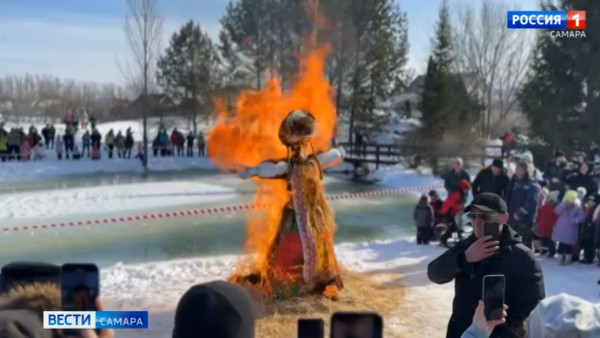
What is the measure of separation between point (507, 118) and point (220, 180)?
19.6 meters

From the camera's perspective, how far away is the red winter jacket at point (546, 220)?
874 cm

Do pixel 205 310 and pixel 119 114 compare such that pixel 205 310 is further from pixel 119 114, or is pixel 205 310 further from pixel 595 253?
pixel 119 114

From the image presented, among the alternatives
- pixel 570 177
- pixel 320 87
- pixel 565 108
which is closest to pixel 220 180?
pixel 565 108

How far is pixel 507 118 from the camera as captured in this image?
3422cm

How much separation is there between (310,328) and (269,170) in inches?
172

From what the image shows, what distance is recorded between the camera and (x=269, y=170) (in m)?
6.21

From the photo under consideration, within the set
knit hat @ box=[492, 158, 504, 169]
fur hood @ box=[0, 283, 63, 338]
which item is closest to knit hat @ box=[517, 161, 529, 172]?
knit hat @ box=[492, 158, 504, 169]

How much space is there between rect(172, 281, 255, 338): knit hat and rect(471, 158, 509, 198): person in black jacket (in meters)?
7.24

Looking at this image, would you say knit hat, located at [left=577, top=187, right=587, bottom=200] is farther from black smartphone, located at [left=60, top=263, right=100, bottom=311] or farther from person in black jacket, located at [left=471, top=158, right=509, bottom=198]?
black smartphone, located at [left=60, top=263, right=100, bottom=311]

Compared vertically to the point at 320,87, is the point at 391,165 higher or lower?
lower

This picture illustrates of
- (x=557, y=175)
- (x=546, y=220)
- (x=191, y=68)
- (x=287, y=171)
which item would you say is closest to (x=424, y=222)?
(x=546, y=220)

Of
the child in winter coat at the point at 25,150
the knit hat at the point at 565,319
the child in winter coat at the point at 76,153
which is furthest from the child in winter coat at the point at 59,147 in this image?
the knit hat at the point at 565,319

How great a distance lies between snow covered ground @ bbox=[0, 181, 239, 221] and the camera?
576 inches

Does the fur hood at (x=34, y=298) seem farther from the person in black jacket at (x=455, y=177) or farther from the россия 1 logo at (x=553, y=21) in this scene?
the person in black jacket at (x=455, y=177)
